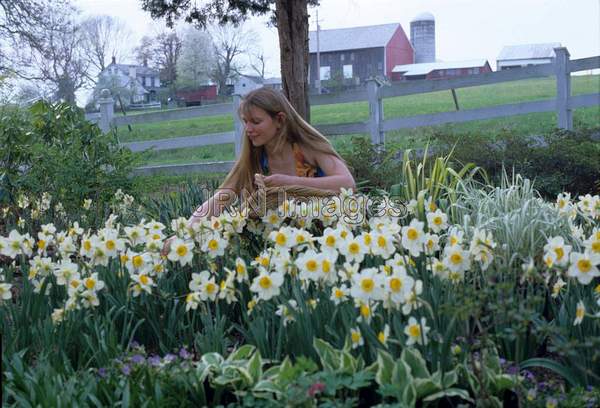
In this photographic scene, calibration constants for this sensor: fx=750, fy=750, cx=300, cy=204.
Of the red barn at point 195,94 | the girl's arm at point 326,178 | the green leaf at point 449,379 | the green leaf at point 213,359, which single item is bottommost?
the green leaf at point 449,379

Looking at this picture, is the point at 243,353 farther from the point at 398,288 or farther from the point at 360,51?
the point at 360,51

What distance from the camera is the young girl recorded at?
369cm

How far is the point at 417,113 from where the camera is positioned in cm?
1919

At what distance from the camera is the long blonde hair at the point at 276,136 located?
12.2 ft

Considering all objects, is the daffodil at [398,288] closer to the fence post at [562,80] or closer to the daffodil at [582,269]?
the daffodil at [582,269]

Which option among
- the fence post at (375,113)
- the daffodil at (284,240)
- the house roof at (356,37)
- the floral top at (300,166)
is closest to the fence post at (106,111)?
the fence post at (375,113)

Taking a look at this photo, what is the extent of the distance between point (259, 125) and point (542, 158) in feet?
10.8

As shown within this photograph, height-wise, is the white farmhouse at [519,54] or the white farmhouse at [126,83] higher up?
the white farmhouse at [519,54]

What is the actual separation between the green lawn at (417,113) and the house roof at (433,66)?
1645cm

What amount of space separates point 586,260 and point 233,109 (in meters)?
8.04

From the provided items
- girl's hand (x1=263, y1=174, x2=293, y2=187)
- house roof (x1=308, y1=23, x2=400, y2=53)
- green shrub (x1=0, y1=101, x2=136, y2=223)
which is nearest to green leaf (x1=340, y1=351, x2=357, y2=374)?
girl's hand (x1=263, y1=174, x2=293, y2=187)

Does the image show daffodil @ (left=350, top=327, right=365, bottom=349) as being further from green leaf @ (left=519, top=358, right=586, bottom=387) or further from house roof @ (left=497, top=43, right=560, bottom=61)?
house roof @ (left=497, top=43, right=560, bottom=61)

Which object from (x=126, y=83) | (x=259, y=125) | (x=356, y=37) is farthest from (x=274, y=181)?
(x=356, y=37)

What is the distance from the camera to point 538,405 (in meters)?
1.80
